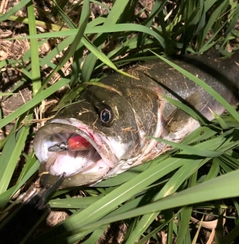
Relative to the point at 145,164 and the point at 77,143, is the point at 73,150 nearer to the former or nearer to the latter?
the point at 77,143

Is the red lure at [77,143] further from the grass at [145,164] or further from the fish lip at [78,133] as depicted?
the grass at [145,164]

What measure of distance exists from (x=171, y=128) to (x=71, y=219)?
0.73m

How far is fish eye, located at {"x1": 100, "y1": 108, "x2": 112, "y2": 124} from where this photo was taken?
7.16 feet

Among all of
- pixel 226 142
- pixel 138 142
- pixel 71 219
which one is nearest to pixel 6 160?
pixel 71 219

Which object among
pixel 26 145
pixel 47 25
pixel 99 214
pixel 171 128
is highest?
pixel 47 25

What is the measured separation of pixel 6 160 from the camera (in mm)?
2342

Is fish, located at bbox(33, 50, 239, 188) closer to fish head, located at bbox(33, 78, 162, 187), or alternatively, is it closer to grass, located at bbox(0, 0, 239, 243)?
fish head, located at bbox(33, 78, 162, 187)

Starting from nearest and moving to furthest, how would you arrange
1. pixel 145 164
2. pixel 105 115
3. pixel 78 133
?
pixel 78 133 < pixel 105 115 < pixel 145 164

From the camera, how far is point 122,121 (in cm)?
224

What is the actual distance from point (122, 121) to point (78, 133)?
0.26 meters

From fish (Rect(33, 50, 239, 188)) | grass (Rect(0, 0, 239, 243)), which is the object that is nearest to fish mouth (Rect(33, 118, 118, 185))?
fish (Rect(33, 50, 239, 188))

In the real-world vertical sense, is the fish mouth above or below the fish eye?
below

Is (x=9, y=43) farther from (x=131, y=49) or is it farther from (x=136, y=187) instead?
(x=136, y=187)

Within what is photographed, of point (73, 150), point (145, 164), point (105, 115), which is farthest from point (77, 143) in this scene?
point (145, 164)
